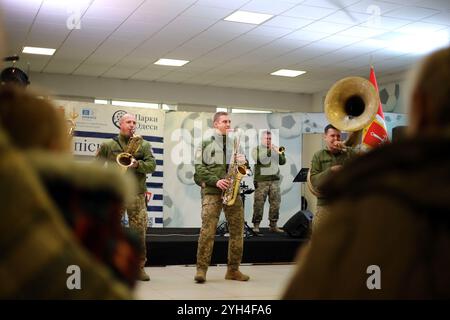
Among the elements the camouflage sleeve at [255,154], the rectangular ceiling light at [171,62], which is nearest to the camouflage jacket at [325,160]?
the camouflage sleeve at [255,154]

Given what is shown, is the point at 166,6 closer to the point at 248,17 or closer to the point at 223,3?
the point at 223,3

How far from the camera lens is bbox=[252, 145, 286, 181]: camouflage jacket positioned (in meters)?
11.7

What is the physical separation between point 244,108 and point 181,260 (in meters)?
8.83

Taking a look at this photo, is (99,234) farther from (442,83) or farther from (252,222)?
(252,222)

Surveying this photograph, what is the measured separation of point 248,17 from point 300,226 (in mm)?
3403

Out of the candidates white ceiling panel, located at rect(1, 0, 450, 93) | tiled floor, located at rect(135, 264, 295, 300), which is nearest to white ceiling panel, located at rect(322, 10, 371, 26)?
white ceiling panel, located at rect(1, 0, 450, 93)

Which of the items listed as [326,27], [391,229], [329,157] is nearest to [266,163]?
[326,27]

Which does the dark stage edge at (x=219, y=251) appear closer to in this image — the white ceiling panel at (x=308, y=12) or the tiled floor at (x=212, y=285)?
the tiled floor at (x=212, y=285)

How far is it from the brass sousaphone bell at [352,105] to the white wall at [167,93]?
30.8ft

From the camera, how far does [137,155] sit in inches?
270

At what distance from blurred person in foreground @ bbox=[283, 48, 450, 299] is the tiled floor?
4438mm

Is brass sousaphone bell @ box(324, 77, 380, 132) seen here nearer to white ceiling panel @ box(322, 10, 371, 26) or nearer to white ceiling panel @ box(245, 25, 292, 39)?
white ceiling panel @ box(322, 10, 371, 26)

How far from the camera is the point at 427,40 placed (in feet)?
35.7
